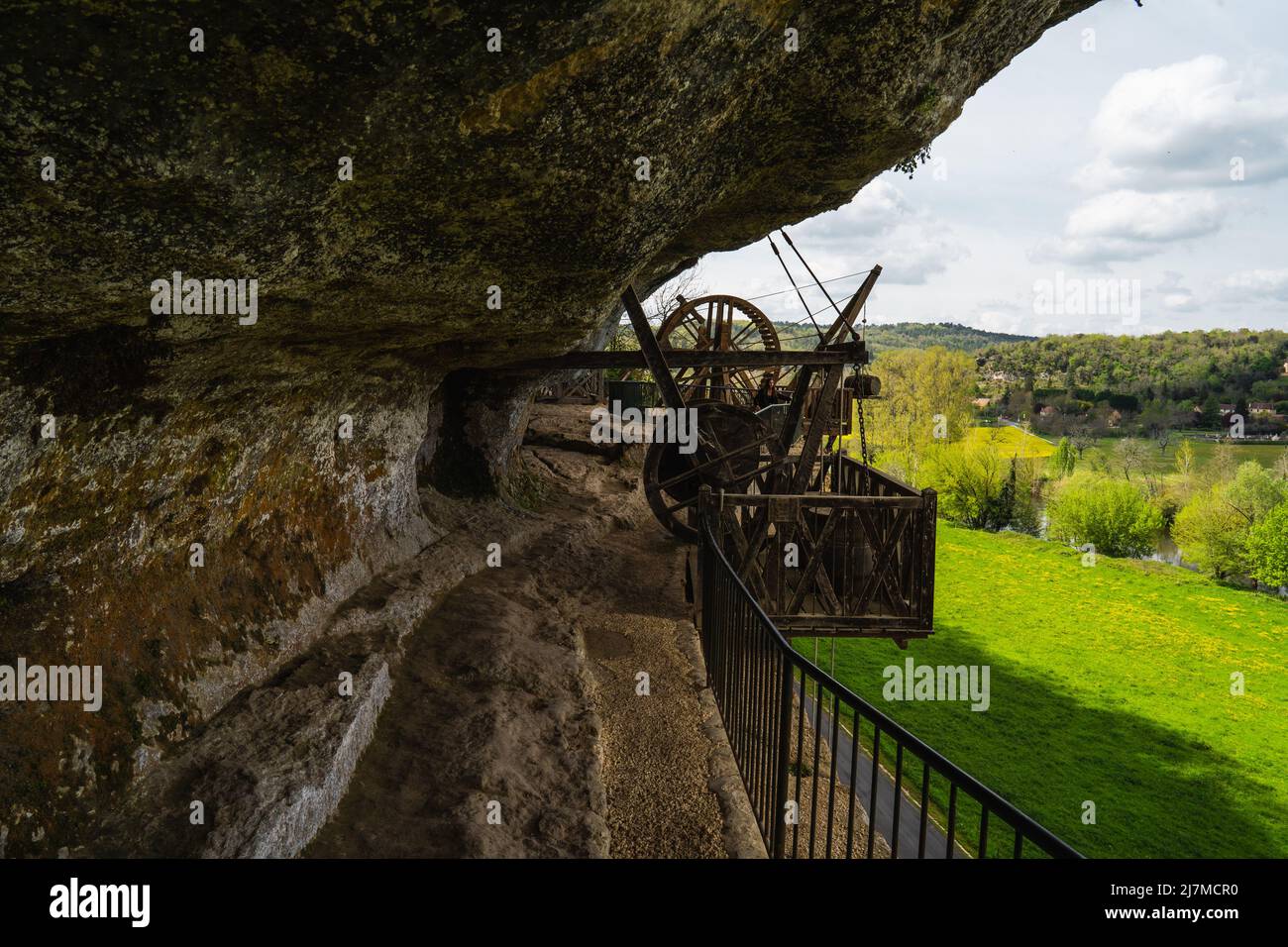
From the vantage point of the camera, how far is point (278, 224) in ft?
11.5

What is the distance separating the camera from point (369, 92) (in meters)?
3.11

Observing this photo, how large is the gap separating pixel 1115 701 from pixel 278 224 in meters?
27.6

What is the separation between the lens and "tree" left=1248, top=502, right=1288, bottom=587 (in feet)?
132

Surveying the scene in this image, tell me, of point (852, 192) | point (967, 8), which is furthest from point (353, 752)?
point (852, 192)

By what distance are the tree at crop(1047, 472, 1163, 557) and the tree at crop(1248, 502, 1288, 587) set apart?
6689 mm

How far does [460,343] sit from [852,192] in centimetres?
384

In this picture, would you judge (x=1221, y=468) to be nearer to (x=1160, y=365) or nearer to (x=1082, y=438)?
(x=1082, y=438)

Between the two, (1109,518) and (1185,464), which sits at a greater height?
(1185,464)

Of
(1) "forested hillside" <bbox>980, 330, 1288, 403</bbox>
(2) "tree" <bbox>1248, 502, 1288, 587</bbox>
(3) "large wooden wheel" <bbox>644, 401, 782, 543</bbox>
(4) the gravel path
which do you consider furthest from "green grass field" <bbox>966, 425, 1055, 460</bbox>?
(4) the gravel path

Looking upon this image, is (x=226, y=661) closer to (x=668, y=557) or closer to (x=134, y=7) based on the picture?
(x=134, y=7)
